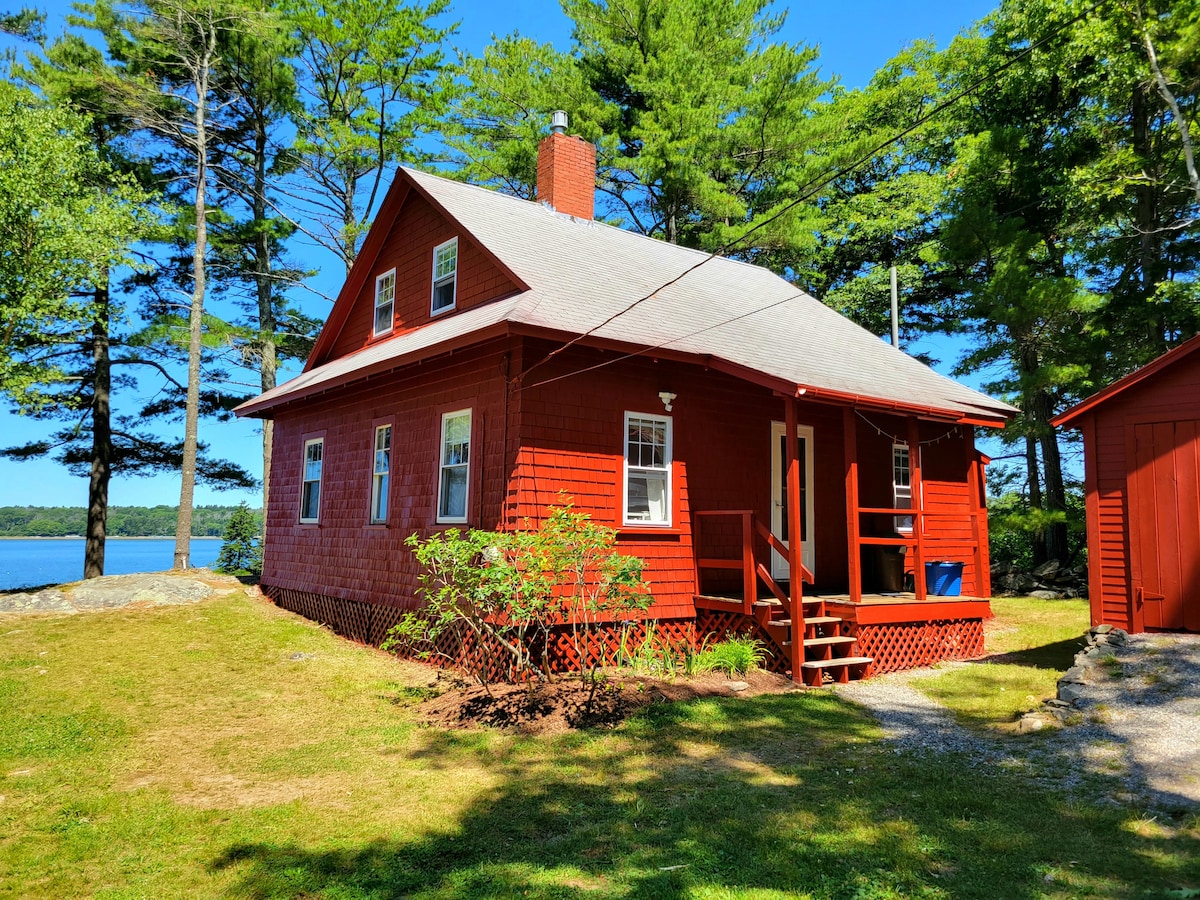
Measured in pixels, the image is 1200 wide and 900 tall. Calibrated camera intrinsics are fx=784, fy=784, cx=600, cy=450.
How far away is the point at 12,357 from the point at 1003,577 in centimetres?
2244

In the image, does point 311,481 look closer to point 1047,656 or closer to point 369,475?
point 369,475

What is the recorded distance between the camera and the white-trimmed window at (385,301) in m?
13.6

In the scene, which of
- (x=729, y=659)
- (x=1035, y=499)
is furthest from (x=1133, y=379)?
(x=1035, y=499)

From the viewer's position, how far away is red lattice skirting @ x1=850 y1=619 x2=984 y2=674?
9.52m

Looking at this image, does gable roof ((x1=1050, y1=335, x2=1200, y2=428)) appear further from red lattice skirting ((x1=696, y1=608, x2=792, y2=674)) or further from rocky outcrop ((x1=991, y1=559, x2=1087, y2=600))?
rocky outcrop ((x1=991, y1=559, x2=1087, y2=600))

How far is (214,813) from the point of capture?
5109 mm

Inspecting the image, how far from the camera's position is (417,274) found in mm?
12836

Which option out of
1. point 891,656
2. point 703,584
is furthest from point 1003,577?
point 703,584

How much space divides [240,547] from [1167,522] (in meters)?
20.7

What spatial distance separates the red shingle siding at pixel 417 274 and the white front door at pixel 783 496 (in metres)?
4.32

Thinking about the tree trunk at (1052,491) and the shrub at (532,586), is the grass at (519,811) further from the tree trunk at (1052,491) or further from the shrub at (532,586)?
the tree trunk at (1052,491)

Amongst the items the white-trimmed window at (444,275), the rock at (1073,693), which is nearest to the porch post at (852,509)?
the rock at (1073,693)

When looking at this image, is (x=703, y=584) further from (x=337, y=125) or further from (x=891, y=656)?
(x=337, y=125)

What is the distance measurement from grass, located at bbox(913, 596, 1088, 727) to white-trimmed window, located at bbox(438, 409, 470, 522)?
5.80 metres
